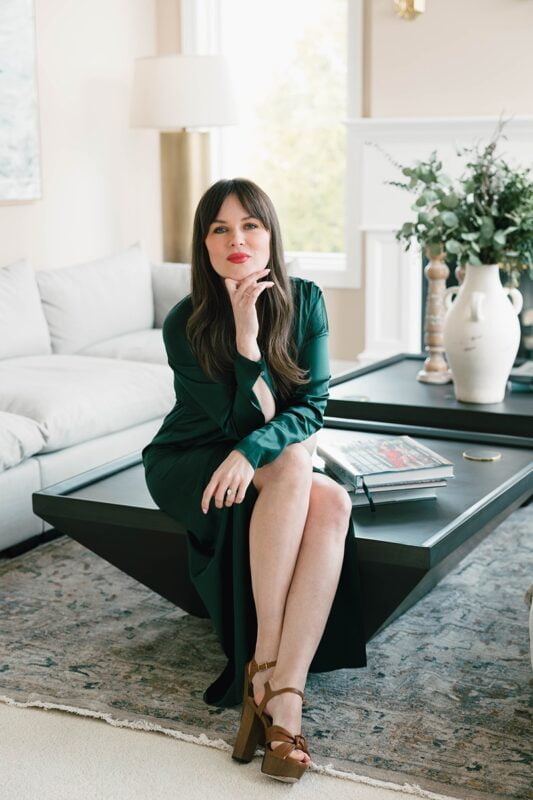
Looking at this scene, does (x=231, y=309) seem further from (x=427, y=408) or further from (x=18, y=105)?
(x=18, y=105)

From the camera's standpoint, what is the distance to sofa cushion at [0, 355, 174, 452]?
3574 mm

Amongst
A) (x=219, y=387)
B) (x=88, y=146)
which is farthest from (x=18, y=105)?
(x=219, y=387)

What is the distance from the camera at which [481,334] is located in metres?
3.37

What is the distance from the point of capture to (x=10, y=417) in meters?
3.45

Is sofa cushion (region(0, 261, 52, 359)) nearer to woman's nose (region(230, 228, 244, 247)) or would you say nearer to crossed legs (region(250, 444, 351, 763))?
woman's nose (region(230, 228, 244, 247))

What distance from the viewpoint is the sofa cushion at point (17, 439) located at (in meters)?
3.28

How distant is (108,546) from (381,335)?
3.41m

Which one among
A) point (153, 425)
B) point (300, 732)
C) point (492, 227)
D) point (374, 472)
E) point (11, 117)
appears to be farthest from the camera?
point (11, 117)

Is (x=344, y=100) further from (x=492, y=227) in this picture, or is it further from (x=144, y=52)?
(x=492, y=227)

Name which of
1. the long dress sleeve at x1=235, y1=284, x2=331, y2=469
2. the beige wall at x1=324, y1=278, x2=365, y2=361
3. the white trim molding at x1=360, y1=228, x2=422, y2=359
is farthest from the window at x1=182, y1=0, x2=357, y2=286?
the long dress sleeve at x1=235, y1=284, x2=331, y2=469

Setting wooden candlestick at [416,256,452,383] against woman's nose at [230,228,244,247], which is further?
wooden candlestick at [416,256,452,383]

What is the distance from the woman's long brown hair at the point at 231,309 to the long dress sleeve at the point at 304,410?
0.03 m

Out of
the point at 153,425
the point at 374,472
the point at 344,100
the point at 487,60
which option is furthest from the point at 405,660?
the point at 344,100

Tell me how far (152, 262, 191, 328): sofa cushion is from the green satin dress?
8.23ft
